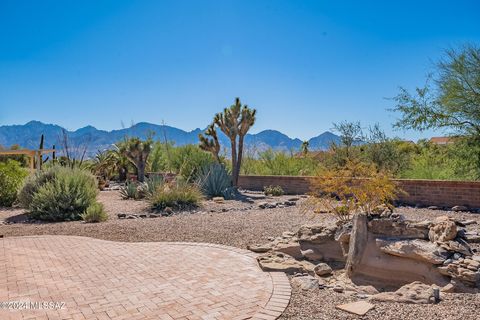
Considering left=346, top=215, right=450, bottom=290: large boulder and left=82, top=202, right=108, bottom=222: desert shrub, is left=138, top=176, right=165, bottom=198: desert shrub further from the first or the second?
left=346, top=215, right=450, bottom=290: large boulder

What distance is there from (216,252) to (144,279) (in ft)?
5.38

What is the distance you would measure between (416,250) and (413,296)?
873 millimetres

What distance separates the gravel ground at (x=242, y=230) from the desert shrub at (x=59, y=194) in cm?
56

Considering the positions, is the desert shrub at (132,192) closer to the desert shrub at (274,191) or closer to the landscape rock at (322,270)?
the desert shrub at (274,191)

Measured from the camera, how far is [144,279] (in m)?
4.71

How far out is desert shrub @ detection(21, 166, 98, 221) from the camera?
9977 millimetres

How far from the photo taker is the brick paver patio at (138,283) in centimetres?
374

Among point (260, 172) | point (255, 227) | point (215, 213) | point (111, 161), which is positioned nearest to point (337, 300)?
point (255, 227)

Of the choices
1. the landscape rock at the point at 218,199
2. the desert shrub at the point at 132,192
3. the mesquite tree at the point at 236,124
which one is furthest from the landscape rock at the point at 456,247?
the mesquite tree at the point at 236,124

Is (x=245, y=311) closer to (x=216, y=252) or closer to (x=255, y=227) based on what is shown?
(x=216, y=252)

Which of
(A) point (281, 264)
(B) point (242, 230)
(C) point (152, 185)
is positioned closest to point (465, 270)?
(A) point (281, 264)

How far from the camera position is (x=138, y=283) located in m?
4.56

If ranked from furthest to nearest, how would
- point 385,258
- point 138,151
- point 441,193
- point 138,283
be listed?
point 138,151 < point 441,193 < point 385,258 < point 138,283

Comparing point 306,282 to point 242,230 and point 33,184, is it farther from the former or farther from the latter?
point 33,184
